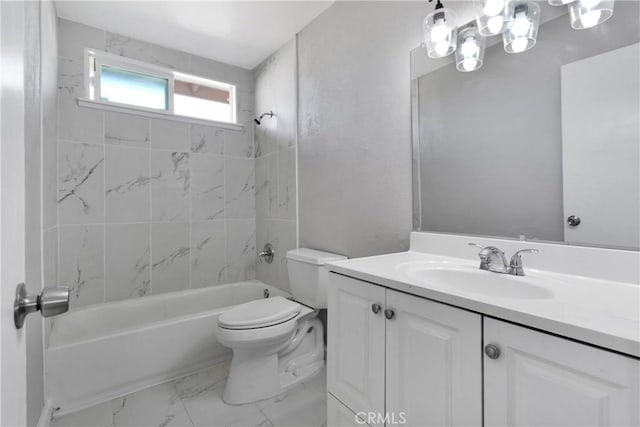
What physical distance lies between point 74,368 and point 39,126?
4.10ft

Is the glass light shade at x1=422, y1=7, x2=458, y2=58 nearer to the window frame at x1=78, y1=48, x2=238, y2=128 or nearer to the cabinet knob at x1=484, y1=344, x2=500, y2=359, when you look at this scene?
the cabinet knob at x1=484, y1=344, x2=500, y2=359

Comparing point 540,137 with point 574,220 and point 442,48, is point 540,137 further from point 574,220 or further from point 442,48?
point 442,48

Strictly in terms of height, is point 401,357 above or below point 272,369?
above

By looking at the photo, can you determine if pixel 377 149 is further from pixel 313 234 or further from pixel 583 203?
pixel 583 203

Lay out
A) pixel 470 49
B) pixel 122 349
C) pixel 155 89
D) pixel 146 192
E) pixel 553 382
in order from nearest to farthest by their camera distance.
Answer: pixel 553 382 < pixel 470 49 < pixel 122 349 < pixel 146 192 < pixel 155 89

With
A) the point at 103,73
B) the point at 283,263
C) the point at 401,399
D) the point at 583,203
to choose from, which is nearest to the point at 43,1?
the point at 103,73

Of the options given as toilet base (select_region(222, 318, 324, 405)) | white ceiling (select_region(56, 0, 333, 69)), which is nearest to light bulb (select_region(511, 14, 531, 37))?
white ceiling (select_region(56, 0, 333, 69))

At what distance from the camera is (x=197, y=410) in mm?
1637

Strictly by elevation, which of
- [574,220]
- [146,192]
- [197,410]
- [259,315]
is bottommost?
[197,410]

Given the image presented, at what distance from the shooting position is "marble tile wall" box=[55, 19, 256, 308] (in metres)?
2.16

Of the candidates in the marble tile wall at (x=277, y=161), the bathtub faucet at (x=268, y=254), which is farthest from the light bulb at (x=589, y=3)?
the bathtub faucet at (x=268, y=254)

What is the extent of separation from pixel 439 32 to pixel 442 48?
0.22ft

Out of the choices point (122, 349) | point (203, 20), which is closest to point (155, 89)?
point (203, 20)

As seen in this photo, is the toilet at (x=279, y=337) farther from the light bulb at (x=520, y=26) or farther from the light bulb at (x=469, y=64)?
the light bulb at (x=520, y=26)
